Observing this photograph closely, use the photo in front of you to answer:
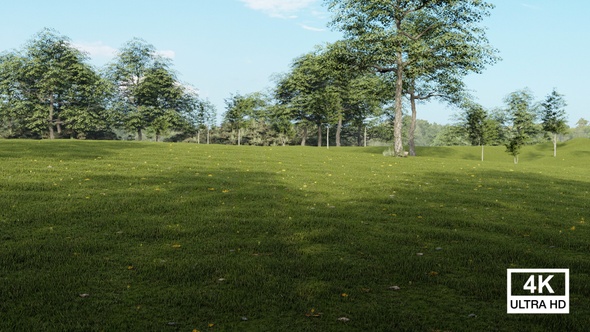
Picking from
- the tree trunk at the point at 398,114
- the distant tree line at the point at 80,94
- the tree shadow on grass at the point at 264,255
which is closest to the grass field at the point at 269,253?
the tree shadow on grass at the point at 264,255

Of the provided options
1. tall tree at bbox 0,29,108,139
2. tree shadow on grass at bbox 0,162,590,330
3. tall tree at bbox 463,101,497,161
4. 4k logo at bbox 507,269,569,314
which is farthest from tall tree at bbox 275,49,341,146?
4k logo at bbox 507,269,569,314

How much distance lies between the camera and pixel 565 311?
20.3 ft

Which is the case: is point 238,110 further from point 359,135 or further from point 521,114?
point 521,114

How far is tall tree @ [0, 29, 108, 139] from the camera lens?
69375mm

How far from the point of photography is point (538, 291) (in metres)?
7.00

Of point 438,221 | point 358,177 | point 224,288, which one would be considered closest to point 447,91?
point 358,177

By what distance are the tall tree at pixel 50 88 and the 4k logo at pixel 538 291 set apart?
72.3 metres

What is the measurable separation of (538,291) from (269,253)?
4.68 m

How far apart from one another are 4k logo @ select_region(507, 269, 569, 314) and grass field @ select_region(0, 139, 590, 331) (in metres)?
0.18

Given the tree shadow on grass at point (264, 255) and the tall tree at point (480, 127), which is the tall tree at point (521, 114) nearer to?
the tall tree at point (480, 127)

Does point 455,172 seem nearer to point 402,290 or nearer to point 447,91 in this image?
point 402,290

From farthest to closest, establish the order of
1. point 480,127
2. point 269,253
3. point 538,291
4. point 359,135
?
point 359,135, point 480,127, point 269,253, point 538,291

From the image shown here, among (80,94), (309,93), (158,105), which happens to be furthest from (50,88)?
(309,93)

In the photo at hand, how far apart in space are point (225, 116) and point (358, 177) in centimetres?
6068
